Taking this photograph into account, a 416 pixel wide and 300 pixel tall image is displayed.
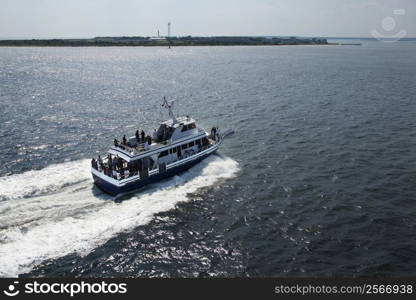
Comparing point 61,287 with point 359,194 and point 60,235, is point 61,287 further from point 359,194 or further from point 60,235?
point 359,194

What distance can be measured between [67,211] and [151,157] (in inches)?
462

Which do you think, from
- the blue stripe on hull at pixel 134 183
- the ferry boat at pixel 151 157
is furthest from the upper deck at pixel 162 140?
the blue stripe on hull at pixel 134 183

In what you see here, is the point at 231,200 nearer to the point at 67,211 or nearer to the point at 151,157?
the point at 151,157

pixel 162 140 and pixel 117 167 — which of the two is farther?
pixel 162 140

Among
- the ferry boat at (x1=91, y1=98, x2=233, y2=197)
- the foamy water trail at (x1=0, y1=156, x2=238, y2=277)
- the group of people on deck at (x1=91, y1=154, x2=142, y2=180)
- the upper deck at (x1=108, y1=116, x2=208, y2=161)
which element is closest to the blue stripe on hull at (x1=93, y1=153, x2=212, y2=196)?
the ferry boat at (x1=91, y1=98, x2=233, y2=197)

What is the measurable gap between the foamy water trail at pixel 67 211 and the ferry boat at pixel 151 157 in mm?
1250

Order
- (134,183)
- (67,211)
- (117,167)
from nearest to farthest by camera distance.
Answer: (67,211) → (134,183) → (117,167)

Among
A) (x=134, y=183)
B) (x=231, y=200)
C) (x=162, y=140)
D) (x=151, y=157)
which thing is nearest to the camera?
(x=231, y=200)

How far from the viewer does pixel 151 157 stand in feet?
139

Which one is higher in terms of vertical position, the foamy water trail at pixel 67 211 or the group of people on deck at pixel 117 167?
the group of people on deck at pixel 117 167

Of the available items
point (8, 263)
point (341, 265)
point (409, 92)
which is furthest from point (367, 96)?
point (8, 263)

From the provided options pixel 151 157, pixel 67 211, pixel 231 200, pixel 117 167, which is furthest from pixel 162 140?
pixel 67 211

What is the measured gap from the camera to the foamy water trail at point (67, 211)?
28.5 metres

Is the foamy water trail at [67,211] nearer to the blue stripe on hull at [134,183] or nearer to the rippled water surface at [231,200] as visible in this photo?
the rippled water surface at [231,200]
